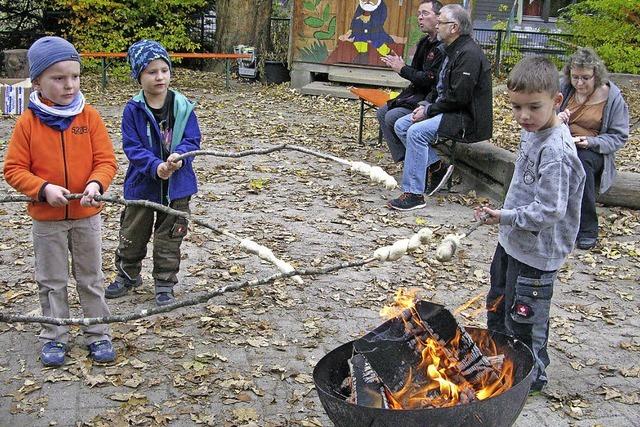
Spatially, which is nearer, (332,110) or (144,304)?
(144,304)

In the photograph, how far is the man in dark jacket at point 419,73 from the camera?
8038 mm

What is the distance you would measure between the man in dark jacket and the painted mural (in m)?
6.91

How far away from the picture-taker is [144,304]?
5.15 meters

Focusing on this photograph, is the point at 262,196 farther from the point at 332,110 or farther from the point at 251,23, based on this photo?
the point at 251,23

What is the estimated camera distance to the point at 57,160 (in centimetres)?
402

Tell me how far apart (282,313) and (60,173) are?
5.89ft

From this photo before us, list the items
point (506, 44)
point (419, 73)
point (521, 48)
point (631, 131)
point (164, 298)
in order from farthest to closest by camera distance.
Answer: point (521, 48), point (506, 44), point (631, 131), point (419, 73), point (164, 298)

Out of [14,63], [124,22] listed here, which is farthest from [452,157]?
[124,22]

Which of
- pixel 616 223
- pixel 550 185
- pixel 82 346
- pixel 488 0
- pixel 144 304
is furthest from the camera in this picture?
pixel 488 0

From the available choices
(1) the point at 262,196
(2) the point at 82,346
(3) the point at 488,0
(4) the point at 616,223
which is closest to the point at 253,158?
(1) the point at 262,196

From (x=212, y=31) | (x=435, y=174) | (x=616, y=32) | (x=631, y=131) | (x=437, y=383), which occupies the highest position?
(x=616, y=32)

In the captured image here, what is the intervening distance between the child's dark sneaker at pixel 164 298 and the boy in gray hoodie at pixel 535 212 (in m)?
2.17

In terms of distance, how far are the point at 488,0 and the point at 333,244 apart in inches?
889

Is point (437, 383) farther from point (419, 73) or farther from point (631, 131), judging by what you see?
point (631, 131)
